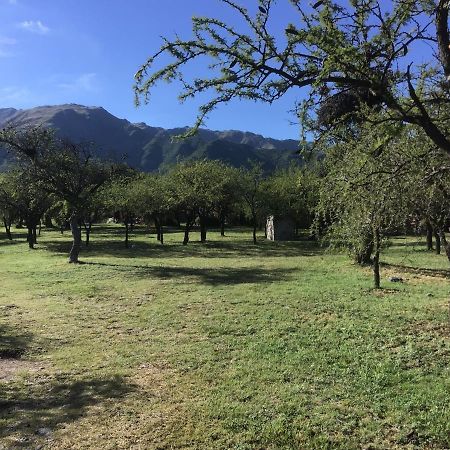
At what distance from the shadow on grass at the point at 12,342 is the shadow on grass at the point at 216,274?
7.32 m

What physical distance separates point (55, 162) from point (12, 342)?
45.0 ft

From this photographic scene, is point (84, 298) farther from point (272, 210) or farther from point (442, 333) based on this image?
point (272, 210)

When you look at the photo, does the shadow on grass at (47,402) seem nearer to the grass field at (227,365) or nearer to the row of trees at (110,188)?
the grass field at (227,365)

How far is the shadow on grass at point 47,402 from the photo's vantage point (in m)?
5.44

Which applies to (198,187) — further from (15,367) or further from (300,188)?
(15,367)

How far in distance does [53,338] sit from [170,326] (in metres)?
2.43

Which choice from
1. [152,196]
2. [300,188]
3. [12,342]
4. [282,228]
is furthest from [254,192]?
[12,342]

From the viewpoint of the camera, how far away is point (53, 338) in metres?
9.62

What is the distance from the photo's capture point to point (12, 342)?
9.38 m

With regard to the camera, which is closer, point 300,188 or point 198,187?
point 300,188

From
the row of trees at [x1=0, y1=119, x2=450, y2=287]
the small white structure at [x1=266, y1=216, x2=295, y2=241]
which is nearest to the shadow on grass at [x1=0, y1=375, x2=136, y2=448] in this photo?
the row of trees at [x1=0, y1=119, x2=450, y2=287]

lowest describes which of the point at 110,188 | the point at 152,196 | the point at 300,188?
the point at 300,188

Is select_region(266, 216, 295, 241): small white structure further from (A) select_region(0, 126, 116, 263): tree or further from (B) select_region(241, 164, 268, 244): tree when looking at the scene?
(A) select_region(0, 126, 116, 263): tree

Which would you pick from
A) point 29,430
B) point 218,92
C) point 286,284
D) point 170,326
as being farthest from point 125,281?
point 218,92
